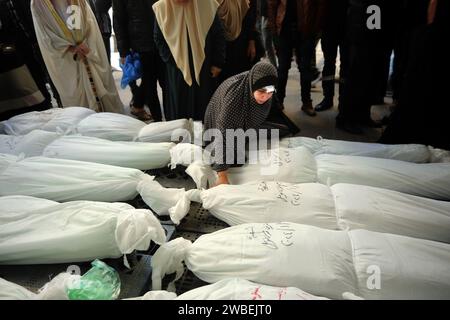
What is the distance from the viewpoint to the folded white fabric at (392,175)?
54.4 inches

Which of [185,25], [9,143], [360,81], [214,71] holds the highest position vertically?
[185,25]

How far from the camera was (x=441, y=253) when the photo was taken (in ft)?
3.23

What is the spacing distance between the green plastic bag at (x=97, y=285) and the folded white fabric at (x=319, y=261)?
130mm

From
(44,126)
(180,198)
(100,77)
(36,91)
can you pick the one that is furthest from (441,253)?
(36,91)

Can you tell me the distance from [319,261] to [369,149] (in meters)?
0.91

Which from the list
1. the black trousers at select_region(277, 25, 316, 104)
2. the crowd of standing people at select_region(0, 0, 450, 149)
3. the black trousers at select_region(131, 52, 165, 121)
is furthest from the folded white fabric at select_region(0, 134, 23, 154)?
the black trousers at select_region(277, 25, 316, 104)

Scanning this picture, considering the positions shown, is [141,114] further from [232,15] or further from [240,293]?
[240,293]

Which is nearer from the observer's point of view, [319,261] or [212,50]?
[319,261]

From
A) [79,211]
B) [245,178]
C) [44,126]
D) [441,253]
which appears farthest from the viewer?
[44,126]

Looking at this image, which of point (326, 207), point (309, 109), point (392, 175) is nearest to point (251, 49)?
point (309, 109)

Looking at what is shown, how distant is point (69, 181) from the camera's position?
1.42 metres

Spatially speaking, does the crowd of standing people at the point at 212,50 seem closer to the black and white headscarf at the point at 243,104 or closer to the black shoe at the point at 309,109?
the black shoe at the point at 309,109
